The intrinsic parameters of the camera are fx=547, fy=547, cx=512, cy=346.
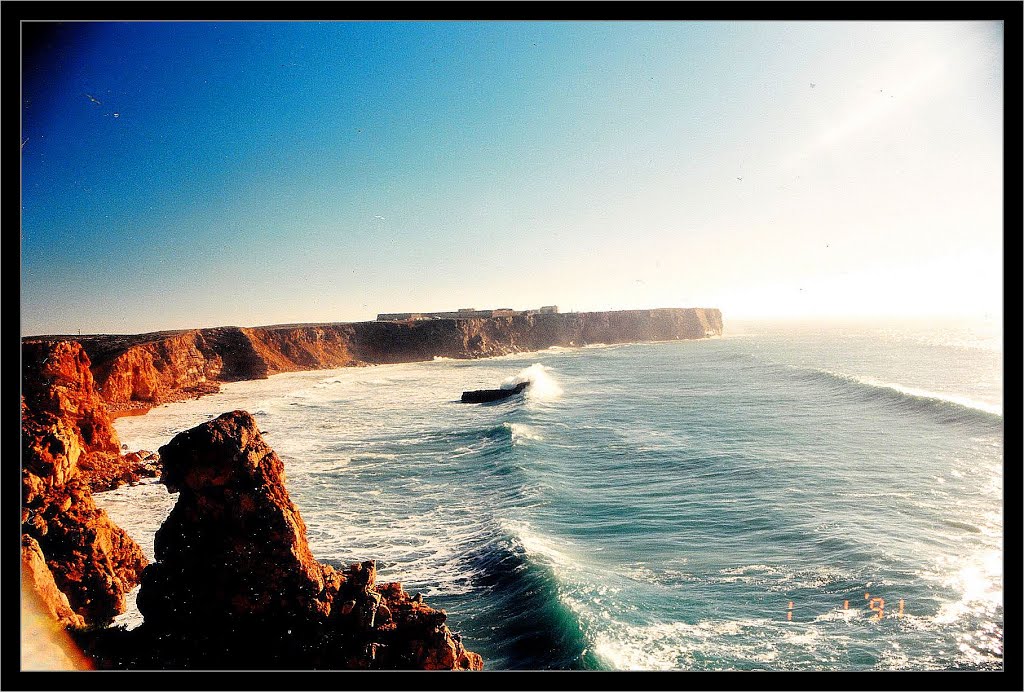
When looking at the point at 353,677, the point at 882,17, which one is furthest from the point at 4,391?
the point at 882,17

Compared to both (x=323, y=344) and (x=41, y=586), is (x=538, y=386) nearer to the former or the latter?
(x=41, y=586)

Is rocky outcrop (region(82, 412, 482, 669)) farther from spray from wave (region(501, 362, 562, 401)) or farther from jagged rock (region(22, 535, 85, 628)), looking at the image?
spray from wave (region(501, 362, 562, 401))

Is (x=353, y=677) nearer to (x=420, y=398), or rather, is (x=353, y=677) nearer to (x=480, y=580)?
(x=480, y=580)

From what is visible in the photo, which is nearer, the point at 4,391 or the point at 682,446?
the point at 4,391

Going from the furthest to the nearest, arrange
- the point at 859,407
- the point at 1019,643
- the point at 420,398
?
the point at 420,398, the point at 859,407, the point at 1019,643

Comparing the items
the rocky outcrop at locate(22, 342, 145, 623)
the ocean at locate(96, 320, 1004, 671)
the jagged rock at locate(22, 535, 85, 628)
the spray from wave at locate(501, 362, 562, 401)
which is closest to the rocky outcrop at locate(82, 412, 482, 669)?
the jagged rock at locate(22, 535, 85, 628)

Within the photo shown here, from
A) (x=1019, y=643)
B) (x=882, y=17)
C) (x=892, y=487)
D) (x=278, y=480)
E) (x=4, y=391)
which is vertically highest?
(x=882, y=17)

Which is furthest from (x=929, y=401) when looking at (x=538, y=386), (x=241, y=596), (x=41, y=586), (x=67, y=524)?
(x=41, y=586)
